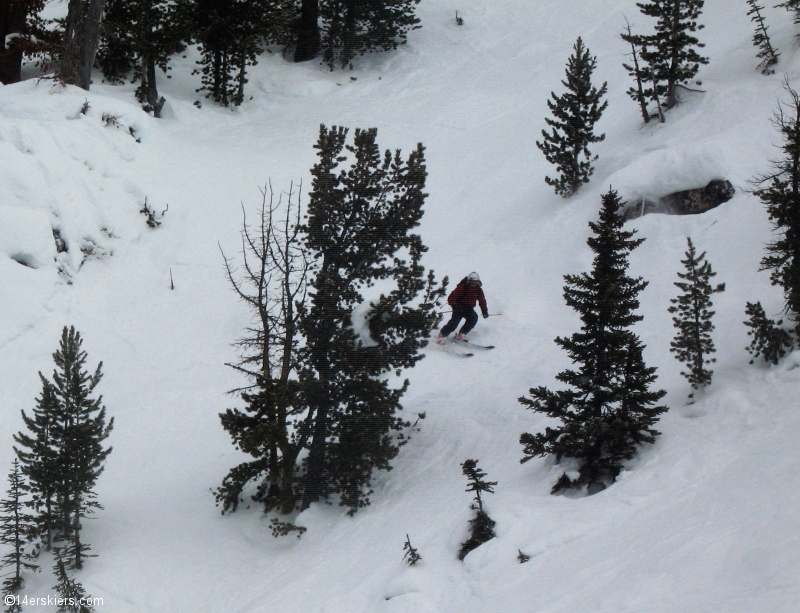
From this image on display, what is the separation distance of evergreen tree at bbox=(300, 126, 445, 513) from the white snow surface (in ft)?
2.55

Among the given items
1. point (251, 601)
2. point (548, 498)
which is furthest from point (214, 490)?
point (548, 498)

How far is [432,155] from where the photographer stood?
987 inches

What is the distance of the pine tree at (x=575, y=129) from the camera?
2012 centimetres

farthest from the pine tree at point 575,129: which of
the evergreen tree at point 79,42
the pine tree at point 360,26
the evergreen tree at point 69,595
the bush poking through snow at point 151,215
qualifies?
the evergreen tree at point 69,595

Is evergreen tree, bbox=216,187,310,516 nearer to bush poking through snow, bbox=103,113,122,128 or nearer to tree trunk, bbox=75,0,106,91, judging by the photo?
bush poking through snow, bbox=103,113,122,128

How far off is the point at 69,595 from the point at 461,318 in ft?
30.5

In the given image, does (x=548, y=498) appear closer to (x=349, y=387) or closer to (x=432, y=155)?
(x=349, y=387)

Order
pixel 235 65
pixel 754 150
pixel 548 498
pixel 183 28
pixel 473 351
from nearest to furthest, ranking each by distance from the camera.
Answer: pixel 548 498, pixel 473 351, pixel 754 150, pixel 183 28, pixel 235 65

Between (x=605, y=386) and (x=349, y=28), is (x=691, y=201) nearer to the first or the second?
(x=605, y=386)

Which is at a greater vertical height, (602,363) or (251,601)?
(602,363)

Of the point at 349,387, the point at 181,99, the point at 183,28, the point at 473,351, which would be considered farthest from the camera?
the point at 181,99

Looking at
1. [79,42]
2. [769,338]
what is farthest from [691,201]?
[79,42]

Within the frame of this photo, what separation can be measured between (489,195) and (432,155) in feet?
11.1

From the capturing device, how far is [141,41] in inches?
952
